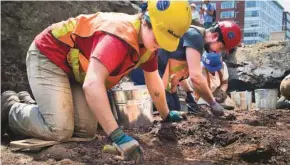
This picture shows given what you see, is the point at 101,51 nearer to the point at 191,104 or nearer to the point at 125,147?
the point at 125,147

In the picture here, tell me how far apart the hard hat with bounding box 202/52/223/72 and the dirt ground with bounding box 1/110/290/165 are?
1595 mm

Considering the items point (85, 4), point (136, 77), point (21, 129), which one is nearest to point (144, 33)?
point (21, 129)

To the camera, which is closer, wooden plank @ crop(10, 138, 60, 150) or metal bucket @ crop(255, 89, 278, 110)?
wooden plank @ crop(10, 138, 60, 150)

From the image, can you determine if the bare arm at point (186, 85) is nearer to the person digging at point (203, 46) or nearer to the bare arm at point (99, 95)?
the person digging at point (203, 46)

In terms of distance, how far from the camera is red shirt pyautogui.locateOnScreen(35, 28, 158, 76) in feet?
7.02

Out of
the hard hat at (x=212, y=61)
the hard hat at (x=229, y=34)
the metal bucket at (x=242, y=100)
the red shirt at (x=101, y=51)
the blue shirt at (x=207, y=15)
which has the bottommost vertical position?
the metal bucket at (x=242, y=100)

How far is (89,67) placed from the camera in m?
2.13

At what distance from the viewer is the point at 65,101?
2.63 m

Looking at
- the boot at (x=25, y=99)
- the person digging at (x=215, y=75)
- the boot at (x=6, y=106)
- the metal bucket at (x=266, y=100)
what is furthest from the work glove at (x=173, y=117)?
the metal bucket at (x=266, y=100)

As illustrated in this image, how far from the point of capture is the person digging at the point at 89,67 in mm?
2107

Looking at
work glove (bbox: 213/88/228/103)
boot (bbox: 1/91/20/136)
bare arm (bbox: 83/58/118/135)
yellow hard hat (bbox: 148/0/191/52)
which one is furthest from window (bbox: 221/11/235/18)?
bare arm (bbox: 83/58/118/135)

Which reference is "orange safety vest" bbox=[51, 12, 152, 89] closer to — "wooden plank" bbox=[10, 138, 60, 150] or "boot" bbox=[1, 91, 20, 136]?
"wooden plank" bbox=[10, 138, 60, 150]

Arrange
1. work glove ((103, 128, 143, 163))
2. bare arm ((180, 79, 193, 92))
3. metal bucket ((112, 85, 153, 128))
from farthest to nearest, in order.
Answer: bare arm ((180, 79, 193, 92)) < metal bucket ((112, 85, 153, 128)) < work glove ((103, 128, 143, 163))

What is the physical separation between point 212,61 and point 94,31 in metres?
2.74
